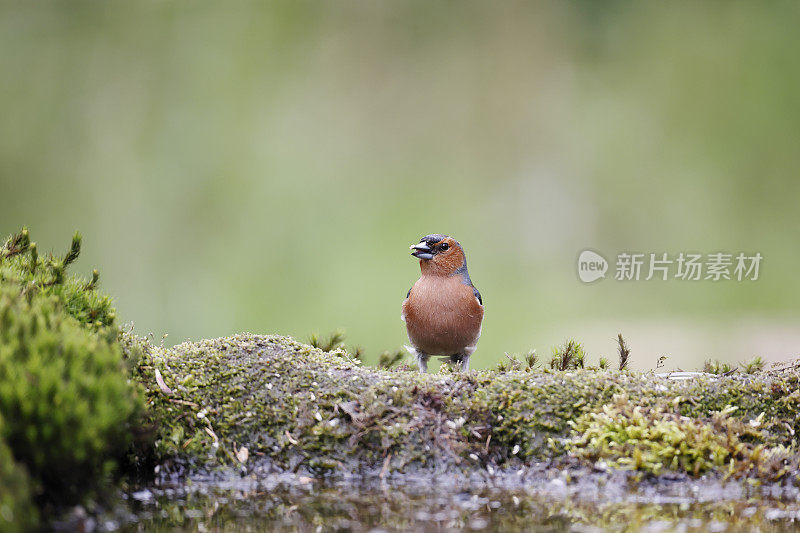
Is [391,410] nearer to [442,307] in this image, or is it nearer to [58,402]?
[58,402]

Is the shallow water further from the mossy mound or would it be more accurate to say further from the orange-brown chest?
the orange-brown chest

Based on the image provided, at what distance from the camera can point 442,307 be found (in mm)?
5242

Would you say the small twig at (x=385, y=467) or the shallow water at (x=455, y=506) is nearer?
the shallow water at (x=455, y=506)

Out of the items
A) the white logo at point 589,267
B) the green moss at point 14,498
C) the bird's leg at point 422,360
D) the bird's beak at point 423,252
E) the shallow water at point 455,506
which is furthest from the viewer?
the white logo at point 589,267

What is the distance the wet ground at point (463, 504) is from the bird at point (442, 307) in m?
2.06

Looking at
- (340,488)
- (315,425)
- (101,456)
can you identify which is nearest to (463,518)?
(340,488)

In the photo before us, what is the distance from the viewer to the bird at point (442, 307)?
523 cm

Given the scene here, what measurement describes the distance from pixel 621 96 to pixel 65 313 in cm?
1268

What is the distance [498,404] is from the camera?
3396 millimetres

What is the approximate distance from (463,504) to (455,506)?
42 millimetres

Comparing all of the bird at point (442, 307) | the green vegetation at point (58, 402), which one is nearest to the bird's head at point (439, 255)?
the bird at point (442, 307)

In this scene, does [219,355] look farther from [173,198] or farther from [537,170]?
[537,170]

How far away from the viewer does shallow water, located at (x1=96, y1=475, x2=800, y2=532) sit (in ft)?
8.56

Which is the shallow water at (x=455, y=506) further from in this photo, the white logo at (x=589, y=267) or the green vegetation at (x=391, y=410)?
the white logo at (x=589, y=267)
